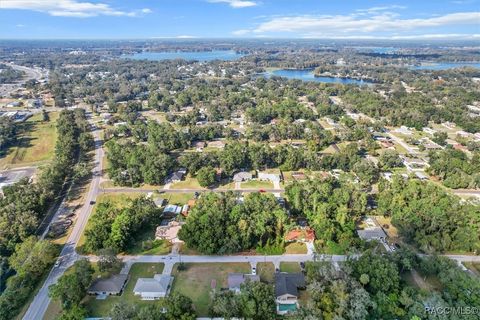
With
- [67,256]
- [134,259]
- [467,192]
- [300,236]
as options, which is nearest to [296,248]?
[300,236]

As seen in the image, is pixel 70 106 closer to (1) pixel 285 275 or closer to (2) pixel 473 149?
(1) pixel 285 275

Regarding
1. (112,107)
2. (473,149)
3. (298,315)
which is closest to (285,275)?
(298,315)

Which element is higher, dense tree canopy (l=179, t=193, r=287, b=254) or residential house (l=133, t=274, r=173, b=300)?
dense tree canopy (l=179, t=193, r=287, b=254)

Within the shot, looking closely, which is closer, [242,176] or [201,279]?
[201,279]

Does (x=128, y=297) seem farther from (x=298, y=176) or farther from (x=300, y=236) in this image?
(x=298, y=176)

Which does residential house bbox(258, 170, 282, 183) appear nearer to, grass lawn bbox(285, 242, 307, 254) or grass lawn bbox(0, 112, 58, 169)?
grass lawn bbox(285, 242, 307, 254)

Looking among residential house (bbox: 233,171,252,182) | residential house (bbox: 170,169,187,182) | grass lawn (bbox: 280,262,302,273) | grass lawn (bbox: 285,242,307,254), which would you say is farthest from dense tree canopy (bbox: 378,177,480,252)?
residential house (bbox: 170,169,187,182)
